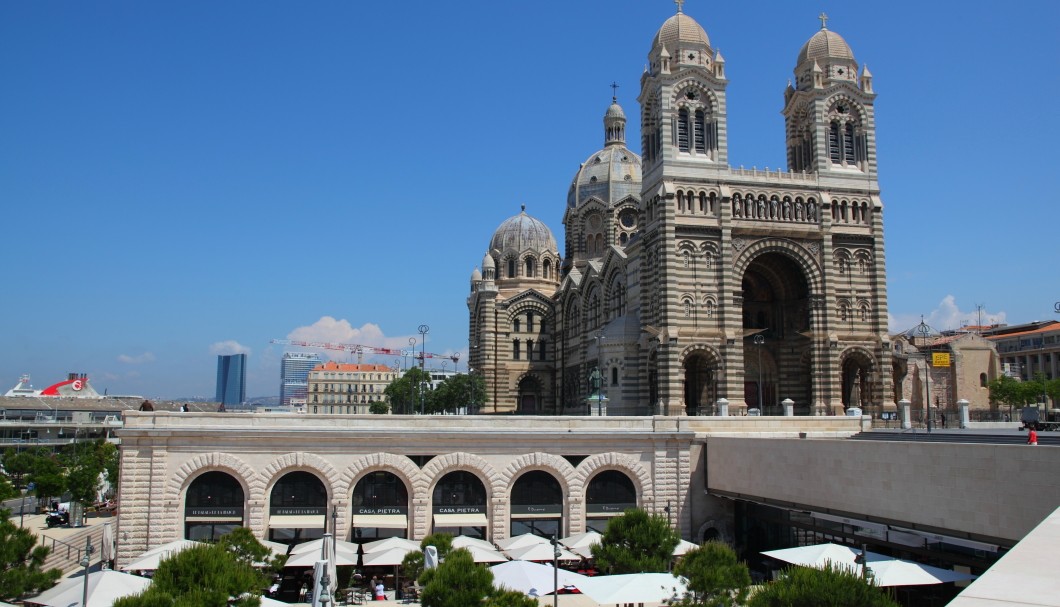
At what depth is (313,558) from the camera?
2944 centimetres

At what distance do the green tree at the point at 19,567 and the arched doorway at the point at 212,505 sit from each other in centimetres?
580

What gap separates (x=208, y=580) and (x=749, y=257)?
42.7 metres

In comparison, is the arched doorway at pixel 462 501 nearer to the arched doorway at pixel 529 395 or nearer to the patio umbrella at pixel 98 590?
the patio umbrella at pixel 98 590

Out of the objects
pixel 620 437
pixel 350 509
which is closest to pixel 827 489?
pixel 620 437

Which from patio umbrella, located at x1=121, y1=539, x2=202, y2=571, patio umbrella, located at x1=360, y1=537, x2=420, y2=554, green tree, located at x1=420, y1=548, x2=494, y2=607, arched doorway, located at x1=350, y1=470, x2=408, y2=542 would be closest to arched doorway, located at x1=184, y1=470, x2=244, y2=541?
patio umbrella, located at x1=121, y1=539, x2=202, y2=571

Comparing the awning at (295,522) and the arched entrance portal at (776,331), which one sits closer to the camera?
the awning at (295,522)

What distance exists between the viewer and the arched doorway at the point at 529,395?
3314 inches

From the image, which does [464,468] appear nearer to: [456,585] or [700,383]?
[456,585]

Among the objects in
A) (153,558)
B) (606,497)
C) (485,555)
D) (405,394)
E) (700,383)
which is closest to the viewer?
(153,558)

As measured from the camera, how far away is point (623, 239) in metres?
81.1

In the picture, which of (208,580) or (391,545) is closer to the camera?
(208,580)

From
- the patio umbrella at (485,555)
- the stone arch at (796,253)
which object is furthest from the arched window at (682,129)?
the patio umbrella at (485,555)

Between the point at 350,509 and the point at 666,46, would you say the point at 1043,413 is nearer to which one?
the point at 666,46

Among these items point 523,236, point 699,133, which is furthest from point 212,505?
point 523,236
